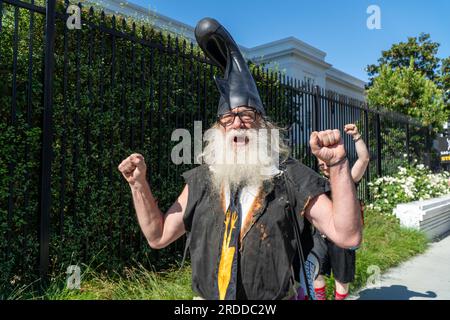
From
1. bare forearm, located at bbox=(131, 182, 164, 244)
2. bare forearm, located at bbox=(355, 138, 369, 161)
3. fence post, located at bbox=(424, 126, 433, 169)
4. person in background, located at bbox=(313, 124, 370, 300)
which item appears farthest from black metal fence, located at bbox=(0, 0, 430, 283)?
fence post, located at bbox=(424, 126, 433, 169)

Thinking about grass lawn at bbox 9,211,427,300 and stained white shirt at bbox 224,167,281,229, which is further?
grass lawn at bbox 9,211,427,300

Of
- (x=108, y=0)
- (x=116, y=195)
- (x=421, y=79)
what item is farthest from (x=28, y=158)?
(x=421, y=79)

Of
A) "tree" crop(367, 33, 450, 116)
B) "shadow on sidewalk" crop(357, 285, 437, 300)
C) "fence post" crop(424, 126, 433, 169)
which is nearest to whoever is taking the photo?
"shadow on sidewalk" crop(357, 285, 437, 300)

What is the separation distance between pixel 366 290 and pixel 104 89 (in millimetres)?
3664

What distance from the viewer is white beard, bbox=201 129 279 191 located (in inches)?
73.3

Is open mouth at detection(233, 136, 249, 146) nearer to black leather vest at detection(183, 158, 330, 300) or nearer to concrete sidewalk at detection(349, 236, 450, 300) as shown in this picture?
black leather vest at detection(183, 158, 330, 300)

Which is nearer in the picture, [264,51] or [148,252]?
[148,252]

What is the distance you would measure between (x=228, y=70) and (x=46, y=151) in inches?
75.0

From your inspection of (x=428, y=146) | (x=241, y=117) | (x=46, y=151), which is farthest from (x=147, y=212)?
(x=428, y=146)

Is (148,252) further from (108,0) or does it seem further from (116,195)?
(108,0)

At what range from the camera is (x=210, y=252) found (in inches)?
68.2

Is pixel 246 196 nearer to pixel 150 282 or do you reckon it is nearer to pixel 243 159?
pixel 243 159

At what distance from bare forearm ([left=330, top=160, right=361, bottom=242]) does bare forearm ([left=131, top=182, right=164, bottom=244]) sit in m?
0.85

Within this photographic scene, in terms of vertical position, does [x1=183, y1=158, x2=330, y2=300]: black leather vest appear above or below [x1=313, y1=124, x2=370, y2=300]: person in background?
above
